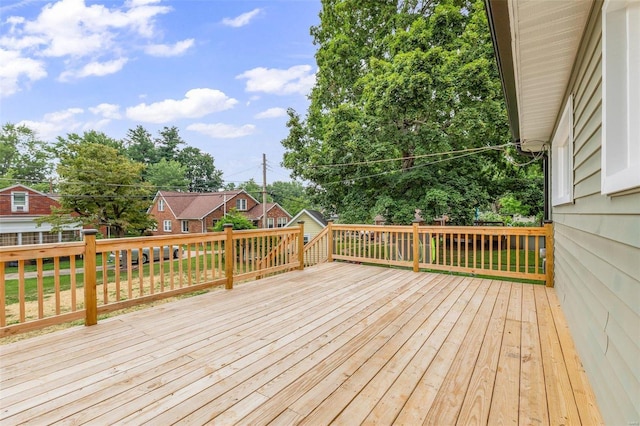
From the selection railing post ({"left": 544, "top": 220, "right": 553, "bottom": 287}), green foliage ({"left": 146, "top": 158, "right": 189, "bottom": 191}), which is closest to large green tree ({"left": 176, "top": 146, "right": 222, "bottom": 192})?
green foliage ({"left": 146, "top": 158, "right": 189, "bottom": 191})

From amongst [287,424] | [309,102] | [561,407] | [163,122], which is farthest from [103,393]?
[163,122]

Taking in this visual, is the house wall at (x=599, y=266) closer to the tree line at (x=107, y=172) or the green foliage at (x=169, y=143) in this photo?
the tree line at (x=107, y=172)

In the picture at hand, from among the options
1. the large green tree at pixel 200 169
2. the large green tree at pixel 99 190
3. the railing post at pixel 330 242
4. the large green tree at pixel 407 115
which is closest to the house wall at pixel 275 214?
the large green tree at pixel 99 190

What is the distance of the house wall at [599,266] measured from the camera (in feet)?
3.83

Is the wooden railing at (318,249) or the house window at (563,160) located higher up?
the house window at (563,160)

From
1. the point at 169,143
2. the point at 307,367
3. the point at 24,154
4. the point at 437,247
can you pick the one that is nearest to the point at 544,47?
the point at 307,367

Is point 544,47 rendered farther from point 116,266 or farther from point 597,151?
point 116,266

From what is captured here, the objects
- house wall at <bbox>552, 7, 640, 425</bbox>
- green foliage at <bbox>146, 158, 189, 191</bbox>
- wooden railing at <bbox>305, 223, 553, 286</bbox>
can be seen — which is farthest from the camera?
green foliage at <bbox>146, 158, 189, 191</bbox>

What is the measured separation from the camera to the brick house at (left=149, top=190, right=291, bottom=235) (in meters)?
20.9

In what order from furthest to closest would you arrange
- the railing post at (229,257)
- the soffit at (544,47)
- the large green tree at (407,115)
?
1. the large green tree at (407,115)
2. the railing post at (229,257)
3. the soffit at (544,47)

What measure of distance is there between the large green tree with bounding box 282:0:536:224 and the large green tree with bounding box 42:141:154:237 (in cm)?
710

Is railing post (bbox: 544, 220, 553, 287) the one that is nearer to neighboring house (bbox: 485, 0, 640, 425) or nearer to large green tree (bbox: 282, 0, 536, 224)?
neighboring house (bbox: 485, 0, 640, 425)

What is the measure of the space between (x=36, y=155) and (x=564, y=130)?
1227 inches

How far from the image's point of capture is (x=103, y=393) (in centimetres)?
173
